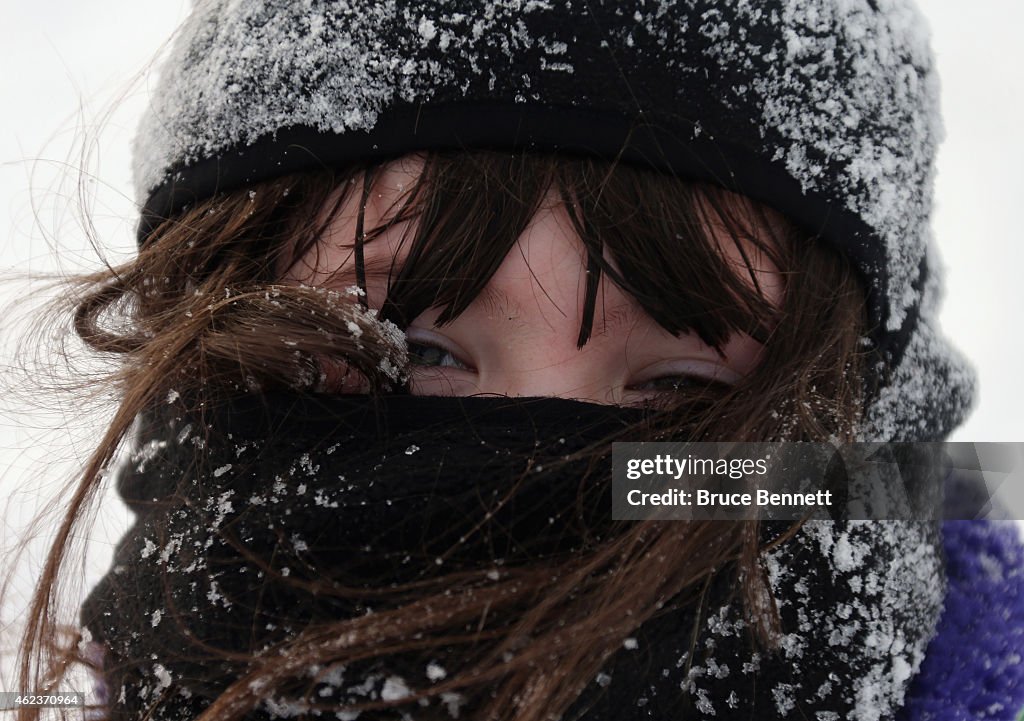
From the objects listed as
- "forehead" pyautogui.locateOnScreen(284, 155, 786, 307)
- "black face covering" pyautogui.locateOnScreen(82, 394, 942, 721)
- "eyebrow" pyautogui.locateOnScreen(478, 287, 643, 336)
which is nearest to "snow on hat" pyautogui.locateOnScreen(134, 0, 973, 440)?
"forehead" pyautogui.locateOnScreen(284, 155, 786, 307)

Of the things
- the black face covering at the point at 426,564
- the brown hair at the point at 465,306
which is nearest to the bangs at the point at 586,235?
the brown hair at the point at 465,306

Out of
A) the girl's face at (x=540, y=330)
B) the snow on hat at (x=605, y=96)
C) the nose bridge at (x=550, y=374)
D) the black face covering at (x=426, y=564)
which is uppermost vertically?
the snow on hat at (x=605, y=96)

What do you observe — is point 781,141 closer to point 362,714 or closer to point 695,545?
point 695,545

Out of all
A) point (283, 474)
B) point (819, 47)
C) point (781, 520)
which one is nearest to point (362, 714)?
point (283, 474)

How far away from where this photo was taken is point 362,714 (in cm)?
79

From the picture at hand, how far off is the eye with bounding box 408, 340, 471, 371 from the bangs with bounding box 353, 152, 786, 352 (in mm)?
60

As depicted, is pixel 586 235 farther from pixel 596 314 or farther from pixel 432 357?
pixel 432 357

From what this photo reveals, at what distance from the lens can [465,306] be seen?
88 cm

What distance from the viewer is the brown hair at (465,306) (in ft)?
2.55

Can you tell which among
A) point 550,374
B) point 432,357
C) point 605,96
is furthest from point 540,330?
point 605,96

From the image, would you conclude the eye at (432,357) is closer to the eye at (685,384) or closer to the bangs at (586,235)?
the bangs at (586,235)

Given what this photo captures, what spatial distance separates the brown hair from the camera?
0.78 meters

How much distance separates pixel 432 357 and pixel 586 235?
0.79 feet

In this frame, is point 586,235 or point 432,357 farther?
point 432,357
